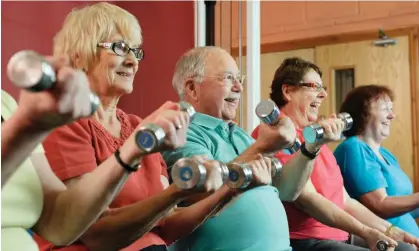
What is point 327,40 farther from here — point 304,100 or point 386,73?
point 304,100

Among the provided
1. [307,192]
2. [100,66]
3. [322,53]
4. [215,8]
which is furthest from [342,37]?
[100,66]

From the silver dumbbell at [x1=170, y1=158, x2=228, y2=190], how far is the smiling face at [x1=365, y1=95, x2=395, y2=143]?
4.77 ft

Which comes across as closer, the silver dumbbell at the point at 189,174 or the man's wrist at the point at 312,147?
the silver dumbbell at the point at 189,174

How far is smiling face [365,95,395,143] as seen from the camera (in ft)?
7.25

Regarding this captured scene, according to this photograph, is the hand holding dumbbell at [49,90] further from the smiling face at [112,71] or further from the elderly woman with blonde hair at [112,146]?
the smiling face at [112,71]

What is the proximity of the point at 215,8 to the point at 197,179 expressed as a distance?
5.76 feet

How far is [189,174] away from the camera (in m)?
0.88

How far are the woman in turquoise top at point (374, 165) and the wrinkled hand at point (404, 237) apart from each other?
0.02 metres

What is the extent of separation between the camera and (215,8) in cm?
254

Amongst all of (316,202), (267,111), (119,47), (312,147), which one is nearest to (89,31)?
(119,47)

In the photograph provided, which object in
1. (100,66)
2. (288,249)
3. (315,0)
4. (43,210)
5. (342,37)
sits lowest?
(288,249)

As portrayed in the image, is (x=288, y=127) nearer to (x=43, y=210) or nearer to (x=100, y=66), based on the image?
(x=100, y=66)

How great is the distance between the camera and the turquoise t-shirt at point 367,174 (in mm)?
2066

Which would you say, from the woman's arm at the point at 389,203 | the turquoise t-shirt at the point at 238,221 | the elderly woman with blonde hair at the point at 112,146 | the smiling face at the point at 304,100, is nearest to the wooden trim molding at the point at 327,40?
the woman's arm at the point at 389,203
